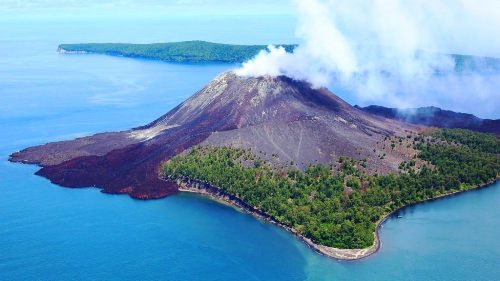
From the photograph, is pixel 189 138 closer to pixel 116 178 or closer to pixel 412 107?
pixel 116 178

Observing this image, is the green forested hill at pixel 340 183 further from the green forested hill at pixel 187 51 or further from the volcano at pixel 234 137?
the green forested hill at pixel 187 51

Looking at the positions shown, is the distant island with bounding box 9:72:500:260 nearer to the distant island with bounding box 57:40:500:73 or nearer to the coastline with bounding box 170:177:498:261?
the coastline with bounding box 170:177:498:261

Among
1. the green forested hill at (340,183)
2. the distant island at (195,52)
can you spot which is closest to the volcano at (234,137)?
the green forested hill at (340,183)

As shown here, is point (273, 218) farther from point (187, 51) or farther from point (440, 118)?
point (187, 51)

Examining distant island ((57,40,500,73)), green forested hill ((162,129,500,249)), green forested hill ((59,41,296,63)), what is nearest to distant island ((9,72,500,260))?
green forested hill ((162,129,500,249))

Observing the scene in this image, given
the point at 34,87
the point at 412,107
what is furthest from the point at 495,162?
the point at 34,87
